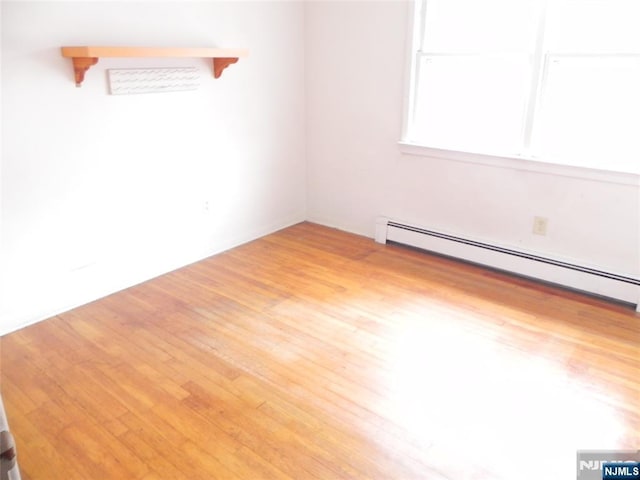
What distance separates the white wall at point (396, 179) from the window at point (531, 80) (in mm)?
137

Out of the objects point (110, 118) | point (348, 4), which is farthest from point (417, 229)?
point (110, 118)

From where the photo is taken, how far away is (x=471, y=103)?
3260 mm

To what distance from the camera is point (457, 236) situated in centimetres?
352

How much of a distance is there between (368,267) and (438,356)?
1111mm

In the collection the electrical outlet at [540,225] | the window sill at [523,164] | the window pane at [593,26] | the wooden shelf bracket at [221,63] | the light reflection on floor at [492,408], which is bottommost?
the light reflection on floor at [492,408]

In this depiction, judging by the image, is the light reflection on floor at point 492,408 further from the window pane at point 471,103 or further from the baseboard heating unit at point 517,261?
the window pane at point 471,103

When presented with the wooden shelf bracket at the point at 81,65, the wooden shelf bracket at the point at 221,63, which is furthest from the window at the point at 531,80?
the wooden shelf bracket at the point at 81,65

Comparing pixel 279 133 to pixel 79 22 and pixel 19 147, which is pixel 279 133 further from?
pixel 19 147

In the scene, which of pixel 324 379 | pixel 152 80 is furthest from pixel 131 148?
pixel 324 379

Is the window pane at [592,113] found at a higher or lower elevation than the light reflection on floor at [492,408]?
higher

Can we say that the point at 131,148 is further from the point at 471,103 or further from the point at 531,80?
the point at 531,80

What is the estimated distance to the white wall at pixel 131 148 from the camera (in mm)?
2506

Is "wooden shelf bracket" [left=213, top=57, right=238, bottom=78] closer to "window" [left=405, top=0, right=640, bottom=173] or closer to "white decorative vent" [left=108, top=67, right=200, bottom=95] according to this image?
"white decorative vent" [left=108, top=67, right=200, bottom=95]

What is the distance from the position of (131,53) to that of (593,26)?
2.54m
